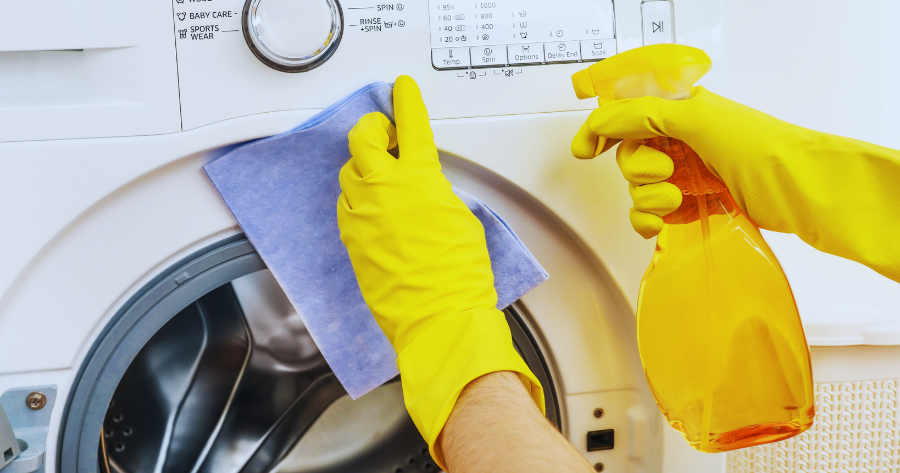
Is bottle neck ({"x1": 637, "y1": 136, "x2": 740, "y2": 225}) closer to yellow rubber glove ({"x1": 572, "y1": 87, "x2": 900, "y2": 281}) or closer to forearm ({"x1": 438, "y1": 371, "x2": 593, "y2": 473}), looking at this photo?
yellow rubber glove ({"x1": 572, "y1": 87, "x2": 900, "y2": 281})

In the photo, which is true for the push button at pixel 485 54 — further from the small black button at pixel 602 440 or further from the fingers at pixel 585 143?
the small black button at pixel 602 440

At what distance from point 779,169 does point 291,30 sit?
1.70 feet

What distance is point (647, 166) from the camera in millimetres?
602

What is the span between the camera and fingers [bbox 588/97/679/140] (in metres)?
0.59

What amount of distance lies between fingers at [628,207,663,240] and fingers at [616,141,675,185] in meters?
0.03

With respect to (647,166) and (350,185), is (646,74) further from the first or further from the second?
(350,185)

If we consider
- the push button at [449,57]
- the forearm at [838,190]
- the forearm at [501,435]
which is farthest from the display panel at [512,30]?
the forearm at [501,435]

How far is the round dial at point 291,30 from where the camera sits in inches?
23.0

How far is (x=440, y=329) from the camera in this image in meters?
0.61

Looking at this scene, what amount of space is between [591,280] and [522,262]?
119mm

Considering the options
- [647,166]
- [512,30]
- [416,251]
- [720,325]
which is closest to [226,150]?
[416,251]

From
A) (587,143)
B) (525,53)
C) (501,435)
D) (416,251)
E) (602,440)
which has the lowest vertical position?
(602,440)

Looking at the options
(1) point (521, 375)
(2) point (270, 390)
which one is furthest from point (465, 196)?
(2) point (270, 390)

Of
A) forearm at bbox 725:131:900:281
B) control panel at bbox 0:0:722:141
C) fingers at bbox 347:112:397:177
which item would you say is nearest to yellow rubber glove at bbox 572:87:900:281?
forearm at bbox 725:131:900:281
